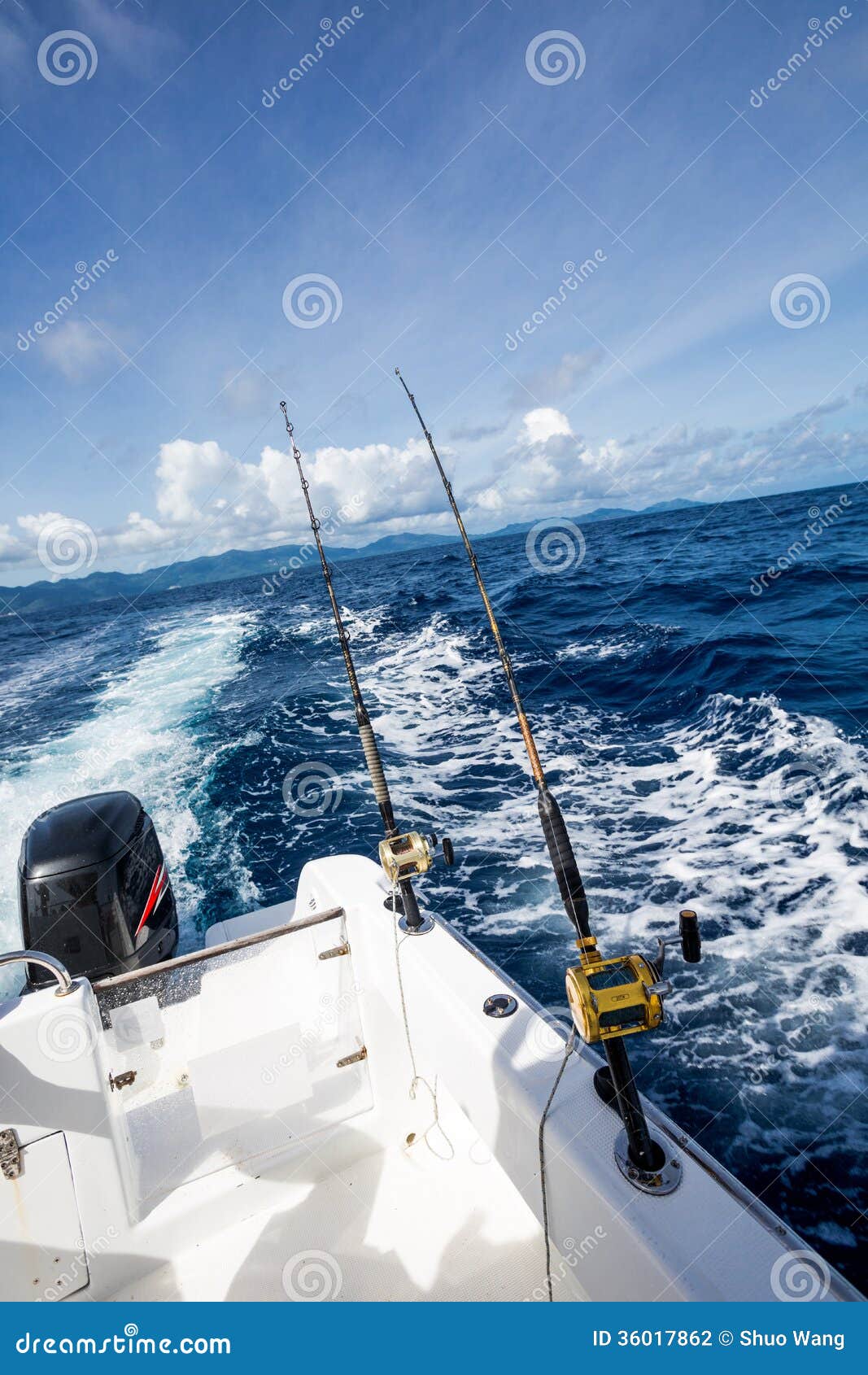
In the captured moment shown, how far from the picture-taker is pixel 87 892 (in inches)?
124

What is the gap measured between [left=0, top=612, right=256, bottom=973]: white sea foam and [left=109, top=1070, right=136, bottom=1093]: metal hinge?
112 inches

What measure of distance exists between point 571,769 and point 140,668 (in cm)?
1128

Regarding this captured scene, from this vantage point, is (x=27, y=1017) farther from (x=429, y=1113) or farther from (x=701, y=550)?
(x=701, y=550)

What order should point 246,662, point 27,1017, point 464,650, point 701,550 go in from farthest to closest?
point 701,550 → point 246,662 → point 464,650 → point 27,1017

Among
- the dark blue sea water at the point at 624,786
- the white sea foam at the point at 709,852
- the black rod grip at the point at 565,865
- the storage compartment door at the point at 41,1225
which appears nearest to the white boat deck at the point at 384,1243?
the storage compartment door at the point at 41,1225

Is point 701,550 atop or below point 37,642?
below

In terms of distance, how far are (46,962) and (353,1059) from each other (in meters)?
1.46

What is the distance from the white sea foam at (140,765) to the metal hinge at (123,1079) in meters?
2.85

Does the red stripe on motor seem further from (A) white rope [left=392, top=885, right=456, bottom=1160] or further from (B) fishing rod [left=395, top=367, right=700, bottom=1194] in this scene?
(B) fishing rod [left=395, top=367, right=700, bottom=1194]

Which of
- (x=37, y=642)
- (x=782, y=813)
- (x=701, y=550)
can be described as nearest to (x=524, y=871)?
(x=782, y=813)

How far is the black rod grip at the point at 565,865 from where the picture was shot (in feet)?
5.59

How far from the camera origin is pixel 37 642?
27.2 meters

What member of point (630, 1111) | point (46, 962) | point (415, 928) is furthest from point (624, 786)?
point (46, 962)

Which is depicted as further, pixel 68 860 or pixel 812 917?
pixel 812 917
